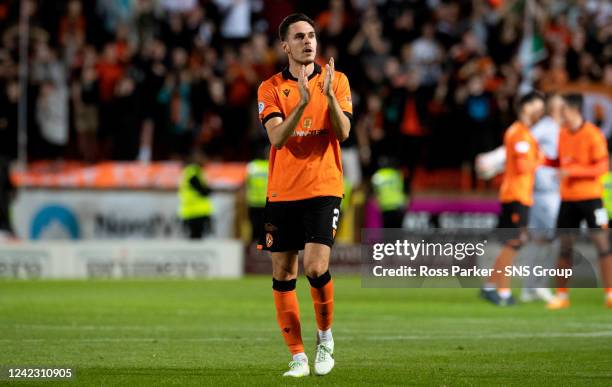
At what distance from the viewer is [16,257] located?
22297 millimetres

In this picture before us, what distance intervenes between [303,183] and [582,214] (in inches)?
309

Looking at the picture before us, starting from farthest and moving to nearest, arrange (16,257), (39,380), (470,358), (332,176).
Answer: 1. (16,257)
2. (470,358)
3. (332,176)
4. (39,380)

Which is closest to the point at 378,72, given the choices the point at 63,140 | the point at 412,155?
the point at 412,155

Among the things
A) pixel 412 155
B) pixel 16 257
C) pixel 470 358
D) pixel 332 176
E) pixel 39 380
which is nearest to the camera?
pixel 39 380

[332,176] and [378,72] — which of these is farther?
[378,72]

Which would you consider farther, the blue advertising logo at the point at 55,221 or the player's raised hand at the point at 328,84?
the blue advertising logo at the point at 55,221

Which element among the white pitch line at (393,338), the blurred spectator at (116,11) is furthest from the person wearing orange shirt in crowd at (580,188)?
the blurred spectator at (116,11)

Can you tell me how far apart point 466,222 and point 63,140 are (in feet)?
25.1

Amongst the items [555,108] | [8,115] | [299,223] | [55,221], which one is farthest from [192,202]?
[299,223]

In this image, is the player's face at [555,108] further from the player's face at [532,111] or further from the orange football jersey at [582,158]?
the orange football jersey at [582,158]

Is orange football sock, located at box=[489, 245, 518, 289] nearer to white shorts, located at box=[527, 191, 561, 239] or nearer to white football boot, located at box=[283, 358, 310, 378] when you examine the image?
white shorts, located at box=[527, 191, 561, 239]

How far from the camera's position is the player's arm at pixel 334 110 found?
26.7 feet

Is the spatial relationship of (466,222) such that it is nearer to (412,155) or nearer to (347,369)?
(412,155)

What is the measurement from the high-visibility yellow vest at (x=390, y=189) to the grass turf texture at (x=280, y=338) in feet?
16.5
